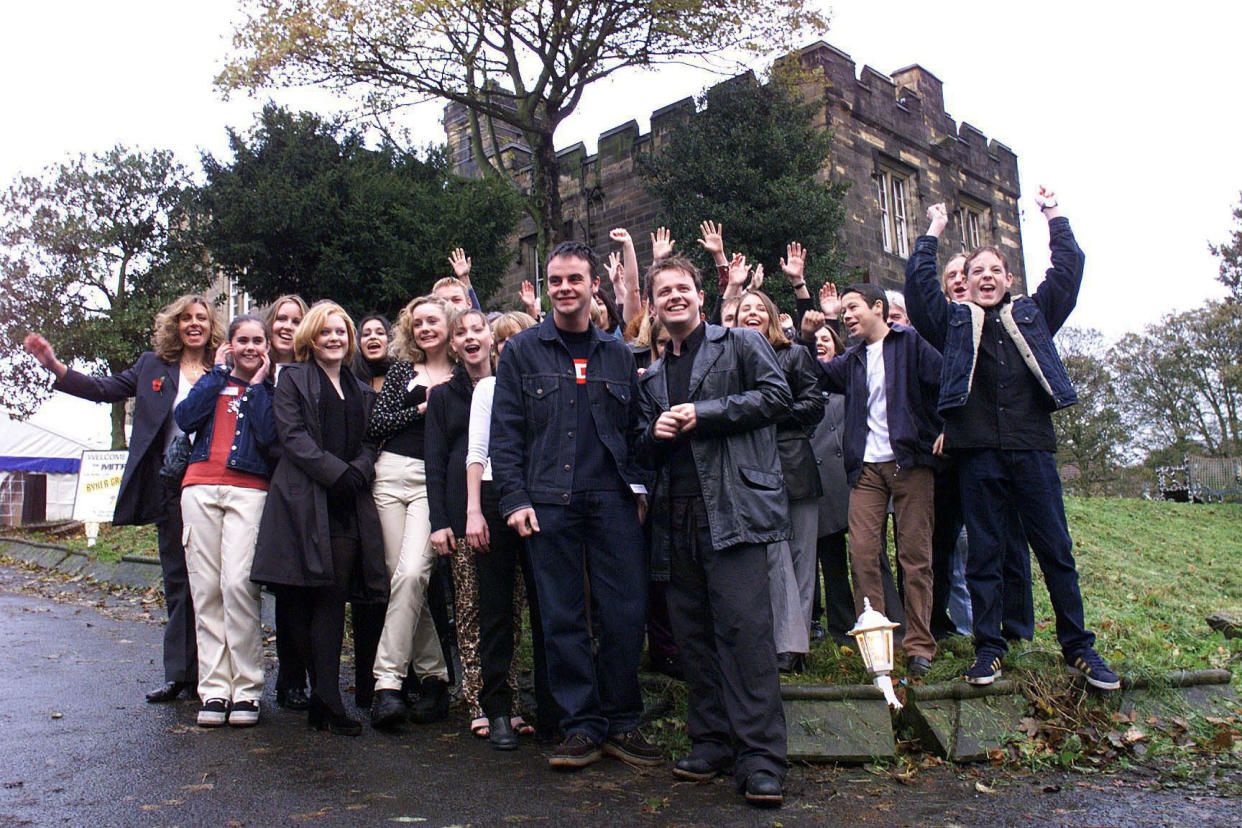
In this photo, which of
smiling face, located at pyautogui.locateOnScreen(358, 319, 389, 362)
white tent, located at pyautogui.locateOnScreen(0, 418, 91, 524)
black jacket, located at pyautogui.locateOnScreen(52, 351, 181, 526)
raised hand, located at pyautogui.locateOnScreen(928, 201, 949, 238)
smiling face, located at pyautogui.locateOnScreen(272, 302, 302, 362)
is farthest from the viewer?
white tent, located at pyautogui.locateOnScreen(0, 418, 91, 524)

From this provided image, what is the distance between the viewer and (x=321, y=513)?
4.77m

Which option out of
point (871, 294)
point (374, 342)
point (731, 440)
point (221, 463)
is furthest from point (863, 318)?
point (221, 463)

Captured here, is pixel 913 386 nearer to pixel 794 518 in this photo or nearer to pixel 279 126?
pixel 794 518

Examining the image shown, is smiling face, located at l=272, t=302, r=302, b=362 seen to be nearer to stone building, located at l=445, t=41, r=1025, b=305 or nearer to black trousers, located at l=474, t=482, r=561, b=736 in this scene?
black trousers, located at l=474, t=482, r=561, b=736

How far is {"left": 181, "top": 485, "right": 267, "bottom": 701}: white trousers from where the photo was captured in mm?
4840

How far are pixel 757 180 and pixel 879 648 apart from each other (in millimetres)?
14148

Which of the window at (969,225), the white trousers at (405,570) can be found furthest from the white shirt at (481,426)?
the window at (969,225)

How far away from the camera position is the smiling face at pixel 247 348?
532cm

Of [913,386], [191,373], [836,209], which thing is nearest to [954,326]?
[913,386]

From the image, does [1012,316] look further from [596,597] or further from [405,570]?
[405,570]

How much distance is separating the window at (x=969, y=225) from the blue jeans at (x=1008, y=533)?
22272 mm

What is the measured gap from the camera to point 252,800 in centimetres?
359

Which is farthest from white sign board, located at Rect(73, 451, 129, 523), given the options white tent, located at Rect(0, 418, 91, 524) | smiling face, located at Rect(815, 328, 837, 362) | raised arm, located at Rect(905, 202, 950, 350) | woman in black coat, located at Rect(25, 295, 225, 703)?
raised arm, located at Rect(905, 202, 950, 350)

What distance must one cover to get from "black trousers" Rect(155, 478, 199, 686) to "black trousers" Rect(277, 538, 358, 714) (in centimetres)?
82
